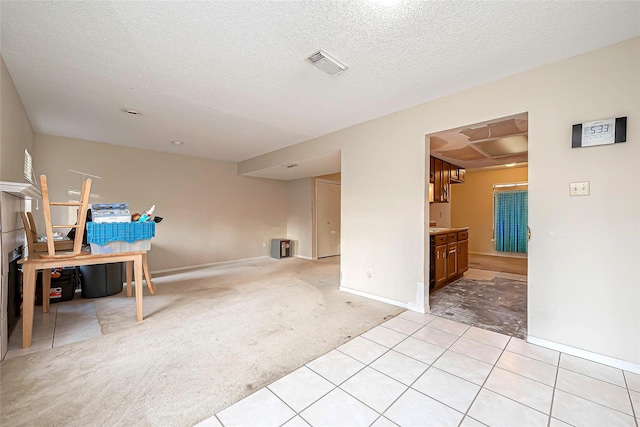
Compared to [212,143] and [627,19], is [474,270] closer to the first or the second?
[627,19]

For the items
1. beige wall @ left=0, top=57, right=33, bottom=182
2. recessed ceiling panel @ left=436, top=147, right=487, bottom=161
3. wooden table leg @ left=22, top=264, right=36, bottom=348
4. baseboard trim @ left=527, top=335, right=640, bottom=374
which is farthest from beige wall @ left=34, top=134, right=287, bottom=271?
baseboard trim @ left=527, top=335, right=640, bottom=374

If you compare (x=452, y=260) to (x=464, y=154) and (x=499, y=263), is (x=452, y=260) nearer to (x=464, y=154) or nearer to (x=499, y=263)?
(x=464, y=154)

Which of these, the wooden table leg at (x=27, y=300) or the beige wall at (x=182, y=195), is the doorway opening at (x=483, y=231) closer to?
the wooden table leg at (x=27, y=300)

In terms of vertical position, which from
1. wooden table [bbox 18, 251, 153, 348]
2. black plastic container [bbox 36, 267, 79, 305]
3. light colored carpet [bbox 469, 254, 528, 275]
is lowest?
light colored carpet [bbox 469, 254, 528, 275]

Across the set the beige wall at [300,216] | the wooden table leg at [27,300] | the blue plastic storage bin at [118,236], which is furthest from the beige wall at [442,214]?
the wooden table leg at [27,300]

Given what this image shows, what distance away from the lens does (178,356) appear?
211 centimetres

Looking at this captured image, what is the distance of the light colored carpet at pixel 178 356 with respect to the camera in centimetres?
154

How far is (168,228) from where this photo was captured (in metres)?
5.32

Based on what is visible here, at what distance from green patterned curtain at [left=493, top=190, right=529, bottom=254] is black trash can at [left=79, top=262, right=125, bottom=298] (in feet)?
28.3

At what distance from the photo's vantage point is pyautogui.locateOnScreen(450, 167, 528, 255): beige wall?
727 centimetres

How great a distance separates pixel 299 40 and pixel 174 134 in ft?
10.2

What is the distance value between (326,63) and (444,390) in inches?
103

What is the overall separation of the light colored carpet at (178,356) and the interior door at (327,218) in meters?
3.10

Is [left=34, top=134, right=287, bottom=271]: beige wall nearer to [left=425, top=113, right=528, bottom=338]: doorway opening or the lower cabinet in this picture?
[left=425, top=113, right=528, bottom=338]: doorway opening
